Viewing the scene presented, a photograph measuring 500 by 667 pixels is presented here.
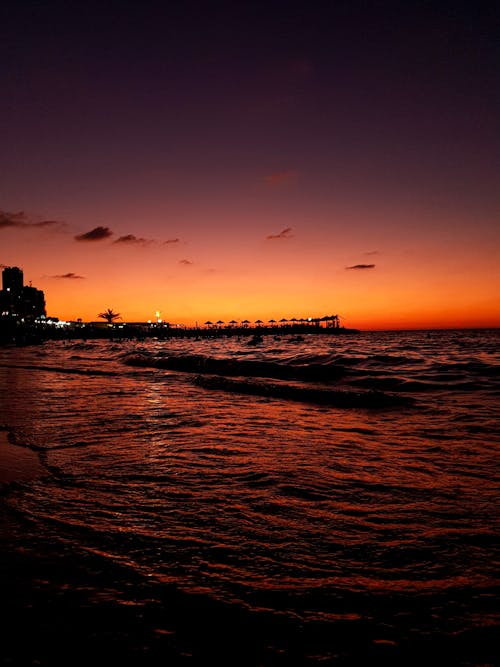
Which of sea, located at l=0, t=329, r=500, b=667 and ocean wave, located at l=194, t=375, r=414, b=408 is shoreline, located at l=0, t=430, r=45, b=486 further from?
ocean wave, located at l=194, t=375, r=414, b=408

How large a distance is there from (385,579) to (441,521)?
115cm

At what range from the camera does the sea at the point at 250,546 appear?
83.4 inches

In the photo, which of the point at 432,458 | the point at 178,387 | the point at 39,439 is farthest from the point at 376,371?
the point at 39,439

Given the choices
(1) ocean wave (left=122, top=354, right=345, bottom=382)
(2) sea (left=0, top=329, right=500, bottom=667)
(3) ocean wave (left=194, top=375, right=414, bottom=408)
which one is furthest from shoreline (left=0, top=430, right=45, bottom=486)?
(1) ocean wave (left=122, top=354, right=345, bottom=382)

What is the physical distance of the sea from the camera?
6.95ft

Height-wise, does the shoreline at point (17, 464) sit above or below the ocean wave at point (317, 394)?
above

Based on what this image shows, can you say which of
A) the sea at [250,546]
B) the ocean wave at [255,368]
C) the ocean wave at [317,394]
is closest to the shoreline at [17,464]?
the sea at [250,546]

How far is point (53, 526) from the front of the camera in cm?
338

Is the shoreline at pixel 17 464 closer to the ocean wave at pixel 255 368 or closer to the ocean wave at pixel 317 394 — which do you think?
the ocean wave at pixel 317 394

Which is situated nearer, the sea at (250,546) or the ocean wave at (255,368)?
the sea at (250,546)

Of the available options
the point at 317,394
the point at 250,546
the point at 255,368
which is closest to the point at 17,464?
the point at 250,546

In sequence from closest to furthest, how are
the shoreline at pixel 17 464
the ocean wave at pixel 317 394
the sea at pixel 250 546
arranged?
1. the sea at pixel 250 546
2. the shoreline at pixel 17 464
3. the ocean wave at pixel 317 394

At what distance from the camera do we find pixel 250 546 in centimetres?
311

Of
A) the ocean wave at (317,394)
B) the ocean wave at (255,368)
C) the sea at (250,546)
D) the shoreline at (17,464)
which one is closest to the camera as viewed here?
the sea at (250,546)
